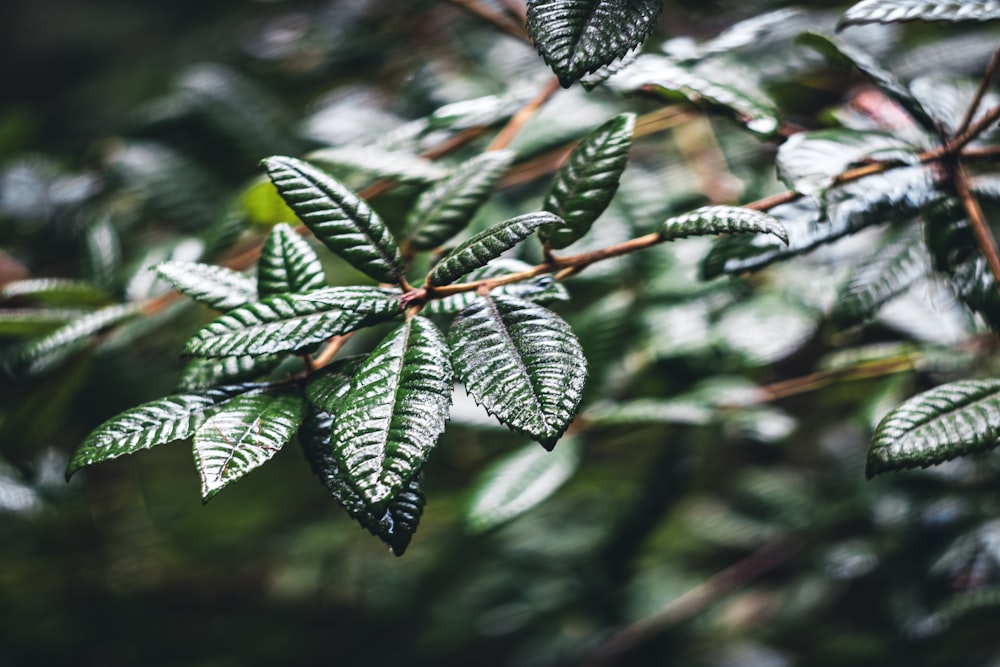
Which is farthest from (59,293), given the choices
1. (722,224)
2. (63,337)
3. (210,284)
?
(722,224)

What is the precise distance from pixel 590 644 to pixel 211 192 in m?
0.98

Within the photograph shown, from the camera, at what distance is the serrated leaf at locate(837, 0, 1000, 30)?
1.68 ft

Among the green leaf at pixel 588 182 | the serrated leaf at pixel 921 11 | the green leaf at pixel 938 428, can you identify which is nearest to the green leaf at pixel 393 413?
the green leaf at pixel 588 182

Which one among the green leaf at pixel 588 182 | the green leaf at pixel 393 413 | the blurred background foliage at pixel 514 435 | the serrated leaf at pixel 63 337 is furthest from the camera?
the blurred background foliage at pixel 514 435

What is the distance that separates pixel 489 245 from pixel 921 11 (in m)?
0.39

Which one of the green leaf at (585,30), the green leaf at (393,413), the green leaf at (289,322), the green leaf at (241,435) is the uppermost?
the green leaf at (585,30)

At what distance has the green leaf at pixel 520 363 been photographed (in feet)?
1.32

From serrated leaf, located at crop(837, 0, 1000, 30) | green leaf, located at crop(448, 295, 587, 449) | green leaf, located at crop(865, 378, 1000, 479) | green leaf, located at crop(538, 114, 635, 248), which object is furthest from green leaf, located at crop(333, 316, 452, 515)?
serrated leaf, located at crop(837, 0, 1000, 30)

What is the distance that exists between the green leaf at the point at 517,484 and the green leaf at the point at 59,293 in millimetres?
495

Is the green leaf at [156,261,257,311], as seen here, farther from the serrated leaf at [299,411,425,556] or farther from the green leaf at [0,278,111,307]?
the green leaf at [0,278,111,307]

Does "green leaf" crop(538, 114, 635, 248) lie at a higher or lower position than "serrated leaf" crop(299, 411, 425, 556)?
higher

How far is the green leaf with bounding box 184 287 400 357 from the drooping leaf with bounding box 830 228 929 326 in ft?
1.50

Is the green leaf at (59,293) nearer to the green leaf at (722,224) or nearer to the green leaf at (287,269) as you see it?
the green leaf at (287,269)

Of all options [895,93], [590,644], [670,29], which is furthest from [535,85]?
[590,644]
